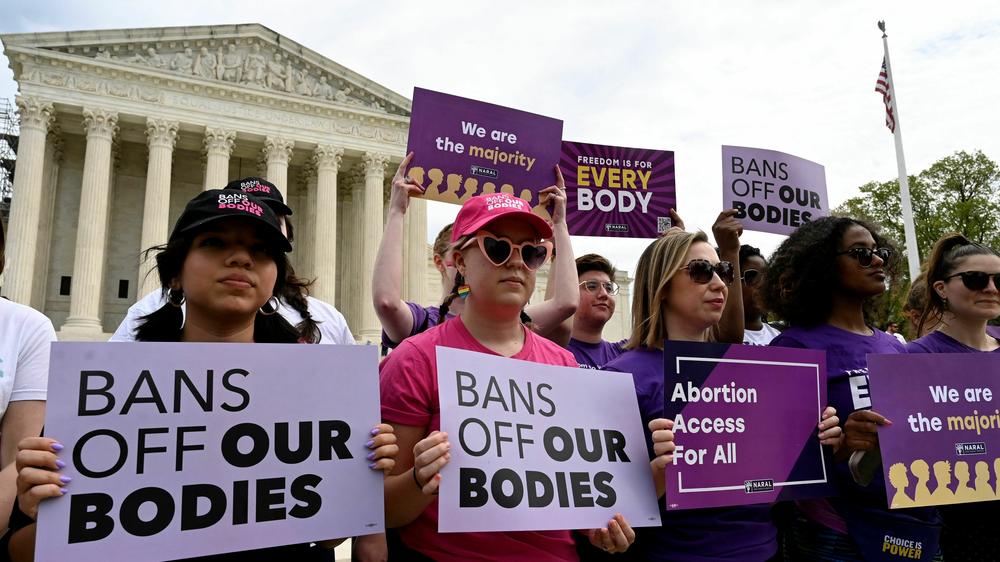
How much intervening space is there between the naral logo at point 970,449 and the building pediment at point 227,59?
34.0m

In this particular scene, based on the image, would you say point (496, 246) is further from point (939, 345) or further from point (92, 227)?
point (92, 227)

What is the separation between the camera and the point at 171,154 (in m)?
30.7

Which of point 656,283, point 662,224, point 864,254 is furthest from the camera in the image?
point 662,224

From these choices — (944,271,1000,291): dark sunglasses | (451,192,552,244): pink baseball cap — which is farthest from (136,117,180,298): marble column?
(944,271,1000,291): dark sunglasses

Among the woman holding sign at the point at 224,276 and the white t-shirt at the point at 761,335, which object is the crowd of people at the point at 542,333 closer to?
the woman holding sign at the point at 224,276

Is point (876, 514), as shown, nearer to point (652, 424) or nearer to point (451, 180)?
point (652, 424)

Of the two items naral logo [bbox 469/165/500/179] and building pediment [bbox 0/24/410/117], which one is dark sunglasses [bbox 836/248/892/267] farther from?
building pediment [bbox 0/24/410/117]

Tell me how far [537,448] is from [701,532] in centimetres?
88

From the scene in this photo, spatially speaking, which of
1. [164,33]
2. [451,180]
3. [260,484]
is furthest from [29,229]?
[260,484]

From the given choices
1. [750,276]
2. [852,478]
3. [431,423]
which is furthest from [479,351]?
[750,276]

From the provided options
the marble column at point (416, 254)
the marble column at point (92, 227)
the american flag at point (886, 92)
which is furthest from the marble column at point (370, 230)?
the american flag at point (886, 92)

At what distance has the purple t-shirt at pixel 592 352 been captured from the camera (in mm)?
4996

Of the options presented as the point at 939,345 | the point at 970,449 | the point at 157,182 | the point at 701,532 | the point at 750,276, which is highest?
the point at 157,182

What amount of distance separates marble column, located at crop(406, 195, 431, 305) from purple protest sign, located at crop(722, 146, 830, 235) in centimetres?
2885
